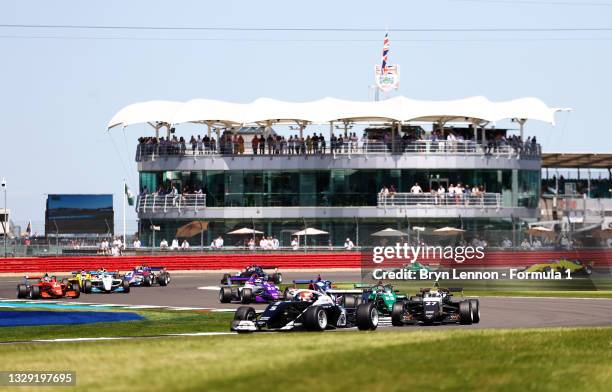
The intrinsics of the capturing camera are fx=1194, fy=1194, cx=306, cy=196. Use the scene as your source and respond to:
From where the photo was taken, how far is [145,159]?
77.4 m

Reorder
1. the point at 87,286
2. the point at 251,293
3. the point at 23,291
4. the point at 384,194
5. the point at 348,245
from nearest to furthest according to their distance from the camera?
the point at 251,293
the point at 23,291
the point at 87,286
the point at 348,245
the point at 384,194

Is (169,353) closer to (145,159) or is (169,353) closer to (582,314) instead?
(582,314)

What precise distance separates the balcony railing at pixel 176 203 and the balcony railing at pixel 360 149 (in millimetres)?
2806

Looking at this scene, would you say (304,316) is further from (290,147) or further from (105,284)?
(290,147)

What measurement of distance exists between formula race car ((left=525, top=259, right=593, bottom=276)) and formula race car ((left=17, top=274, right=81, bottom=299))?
17.3 metres

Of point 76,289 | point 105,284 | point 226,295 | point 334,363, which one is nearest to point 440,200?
point 105,284

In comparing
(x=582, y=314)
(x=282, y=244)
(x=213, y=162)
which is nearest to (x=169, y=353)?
(x=582, y=314)

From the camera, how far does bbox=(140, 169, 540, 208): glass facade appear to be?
7481cm

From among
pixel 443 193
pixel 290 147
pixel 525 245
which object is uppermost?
pixel 290 147

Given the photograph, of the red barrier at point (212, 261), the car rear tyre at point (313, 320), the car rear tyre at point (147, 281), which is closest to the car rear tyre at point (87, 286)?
the car rear tyre at point (147, 281)

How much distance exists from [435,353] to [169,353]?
4059 millimetres

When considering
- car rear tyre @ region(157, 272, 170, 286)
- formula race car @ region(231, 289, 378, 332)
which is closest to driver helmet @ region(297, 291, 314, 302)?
Result: formula race car @ region(231, 289, 378, 332)

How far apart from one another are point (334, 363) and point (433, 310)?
11.5 m

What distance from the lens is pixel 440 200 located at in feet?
240
